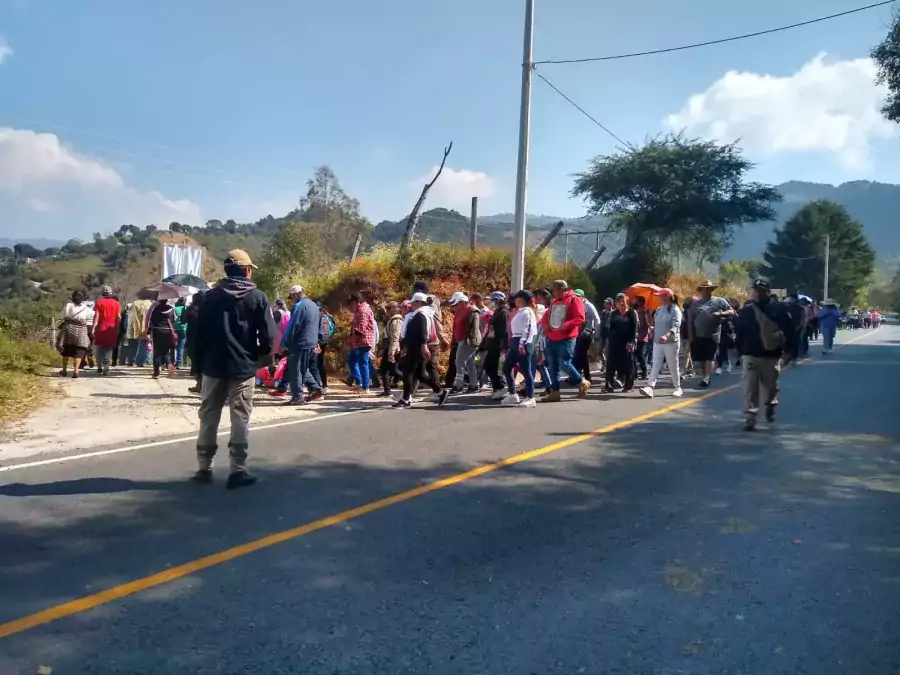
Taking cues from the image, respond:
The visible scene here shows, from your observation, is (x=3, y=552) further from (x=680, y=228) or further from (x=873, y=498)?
(x=680, y=228)

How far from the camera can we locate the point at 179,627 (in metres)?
3.77

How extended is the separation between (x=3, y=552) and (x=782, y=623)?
452 centimetres

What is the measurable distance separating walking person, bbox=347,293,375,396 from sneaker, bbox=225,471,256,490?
6.58m

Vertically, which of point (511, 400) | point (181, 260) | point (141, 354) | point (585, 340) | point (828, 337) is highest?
point (181, 260)

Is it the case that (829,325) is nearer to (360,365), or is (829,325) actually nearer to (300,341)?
(360,365)

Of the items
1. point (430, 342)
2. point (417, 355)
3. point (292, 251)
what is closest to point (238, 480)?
point (417, 355)

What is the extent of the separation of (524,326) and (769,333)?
3563 mm

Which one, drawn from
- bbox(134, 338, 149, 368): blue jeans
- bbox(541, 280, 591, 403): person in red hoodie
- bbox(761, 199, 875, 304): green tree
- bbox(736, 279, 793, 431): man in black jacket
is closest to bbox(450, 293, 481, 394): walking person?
bbox(541, 280, 591, 403): person in red hoodie

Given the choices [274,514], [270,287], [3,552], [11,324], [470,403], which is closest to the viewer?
[3,552]

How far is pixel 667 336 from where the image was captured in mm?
12812

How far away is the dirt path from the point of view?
344 inches

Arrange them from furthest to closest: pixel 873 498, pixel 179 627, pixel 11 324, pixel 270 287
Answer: pixel 270 287
pixel 11 324
pixel 873 498
pixel 179 627

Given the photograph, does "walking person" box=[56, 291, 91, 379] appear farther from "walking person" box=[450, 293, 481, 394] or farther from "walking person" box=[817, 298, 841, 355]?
"walking person" box=[817, 298, 841, 355]

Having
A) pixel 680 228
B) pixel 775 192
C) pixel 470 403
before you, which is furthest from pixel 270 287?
pixel 775 192
